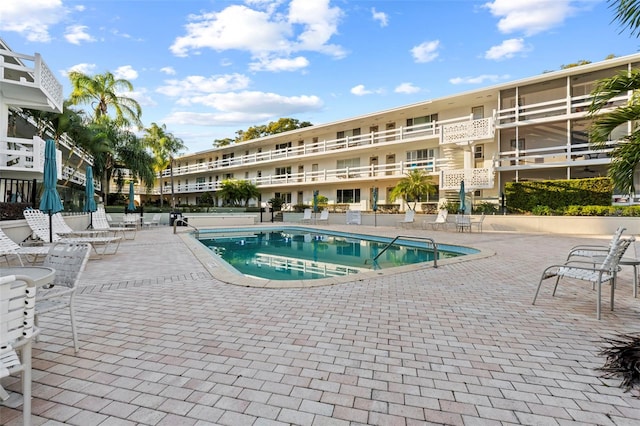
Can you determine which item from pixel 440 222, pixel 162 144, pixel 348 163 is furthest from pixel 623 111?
pixel 162 144

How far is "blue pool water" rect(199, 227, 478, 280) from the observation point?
882cm

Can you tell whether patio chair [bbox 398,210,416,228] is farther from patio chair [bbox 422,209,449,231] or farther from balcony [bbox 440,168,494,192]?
balcony [bbox 440,168,494,192]

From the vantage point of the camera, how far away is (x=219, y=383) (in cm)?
241

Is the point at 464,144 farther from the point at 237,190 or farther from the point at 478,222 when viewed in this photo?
the point at 237,190

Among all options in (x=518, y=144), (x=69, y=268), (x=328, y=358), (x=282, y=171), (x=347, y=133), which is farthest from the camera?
(x=282, y=171)

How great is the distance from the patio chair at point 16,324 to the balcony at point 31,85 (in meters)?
12.5

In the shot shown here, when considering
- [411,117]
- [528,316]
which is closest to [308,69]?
[411,117]

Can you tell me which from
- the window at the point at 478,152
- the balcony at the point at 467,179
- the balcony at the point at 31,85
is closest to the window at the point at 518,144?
the window at the point at 478,152

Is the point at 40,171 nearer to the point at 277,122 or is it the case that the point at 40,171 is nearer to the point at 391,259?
the point at 391,259

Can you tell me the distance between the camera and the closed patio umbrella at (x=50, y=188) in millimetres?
7797

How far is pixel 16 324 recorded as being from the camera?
1.71 metres

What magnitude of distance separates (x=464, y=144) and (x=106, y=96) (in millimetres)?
25856

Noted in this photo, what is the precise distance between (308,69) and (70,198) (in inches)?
848

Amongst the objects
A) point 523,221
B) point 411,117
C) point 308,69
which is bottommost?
point 523,221
